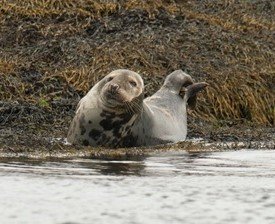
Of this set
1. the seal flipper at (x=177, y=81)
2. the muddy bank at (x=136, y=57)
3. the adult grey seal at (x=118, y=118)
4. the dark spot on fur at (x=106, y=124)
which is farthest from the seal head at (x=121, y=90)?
the seal flipper at (x=177, y=81)

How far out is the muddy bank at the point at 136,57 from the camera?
1276 cm

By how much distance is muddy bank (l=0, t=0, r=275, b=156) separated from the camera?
41.9ft

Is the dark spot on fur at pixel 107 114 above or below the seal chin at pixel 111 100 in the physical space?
below

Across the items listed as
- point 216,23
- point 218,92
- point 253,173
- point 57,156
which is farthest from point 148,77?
point 253,173

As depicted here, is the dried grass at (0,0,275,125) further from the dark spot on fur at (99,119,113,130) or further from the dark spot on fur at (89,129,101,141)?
the dark spot on fur at (89,129,101,141)

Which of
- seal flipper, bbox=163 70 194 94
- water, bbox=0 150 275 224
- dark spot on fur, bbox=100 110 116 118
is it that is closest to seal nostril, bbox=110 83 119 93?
dark spot on fur, bbox=100 110 116 118

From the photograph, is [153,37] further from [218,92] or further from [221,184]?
[221,184]

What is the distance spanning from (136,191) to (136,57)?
7.70 meters

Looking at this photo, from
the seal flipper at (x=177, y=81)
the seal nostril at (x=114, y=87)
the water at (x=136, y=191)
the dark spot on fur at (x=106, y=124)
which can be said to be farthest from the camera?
the seal flipper at (x=177, y=81)

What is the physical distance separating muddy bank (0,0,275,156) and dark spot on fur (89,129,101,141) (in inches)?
42.7

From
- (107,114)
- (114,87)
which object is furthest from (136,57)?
(114,87)

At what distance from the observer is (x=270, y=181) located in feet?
25.1

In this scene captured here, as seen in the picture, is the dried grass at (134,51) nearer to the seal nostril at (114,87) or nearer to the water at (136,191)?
the seal nostril at (114,87)

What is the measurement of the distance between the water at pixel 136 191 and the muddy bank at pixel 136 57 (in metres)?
3.15
